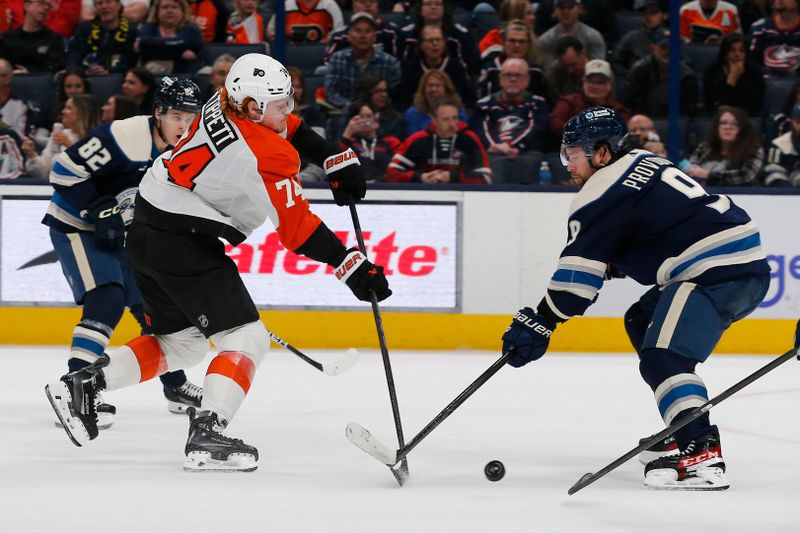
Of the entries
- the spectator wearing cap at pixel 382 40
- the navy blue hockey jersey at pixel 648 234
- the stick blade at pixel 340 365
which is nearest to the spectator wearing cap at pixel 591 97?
the spectator wearing cap at pixel 382 40

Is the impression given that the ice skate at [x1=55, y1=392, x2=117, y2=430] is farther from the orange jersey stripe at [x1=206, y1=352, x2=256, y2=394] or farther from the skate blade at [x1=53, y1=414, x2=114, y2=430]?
the orange jersey stripe at [x1=206, y1=352, x2=256, y2=394]

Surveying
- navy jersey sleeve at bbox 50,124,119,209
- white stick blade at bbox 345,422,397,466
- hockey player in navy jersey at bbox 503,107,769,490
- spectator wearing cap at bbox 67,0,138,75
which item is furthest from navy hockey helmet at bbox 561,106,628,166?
spectator wearing cap at bbox 67,0,138,75

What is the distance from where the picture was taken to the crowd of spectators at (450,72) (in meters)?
6.65

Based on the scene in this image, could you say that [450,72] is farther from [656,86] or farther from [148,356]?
[148,356]

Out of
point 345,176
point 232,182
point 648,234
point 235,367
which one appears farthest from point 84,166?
point 648,234

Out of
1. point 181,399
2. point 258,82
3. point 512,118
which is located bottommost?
point 181,399

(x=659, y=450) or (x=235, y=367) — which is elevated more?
(x=235, y=367)

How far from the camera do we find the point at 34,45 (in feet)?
25.1

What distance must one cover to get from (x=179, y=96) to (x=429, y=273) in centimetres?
252

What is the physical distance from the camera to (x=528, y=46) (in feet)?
23.3

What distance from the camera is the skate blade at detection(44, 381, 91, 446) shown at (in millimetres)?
3795

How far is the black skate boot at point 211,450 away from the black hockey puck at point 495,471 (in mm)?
672

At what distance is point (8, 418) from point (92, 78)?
10.1 feet

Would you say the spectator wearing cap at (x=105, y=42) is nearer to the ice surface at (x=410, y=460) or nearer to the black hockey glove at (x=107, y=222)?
the ice surface at (x=410, y=460)
